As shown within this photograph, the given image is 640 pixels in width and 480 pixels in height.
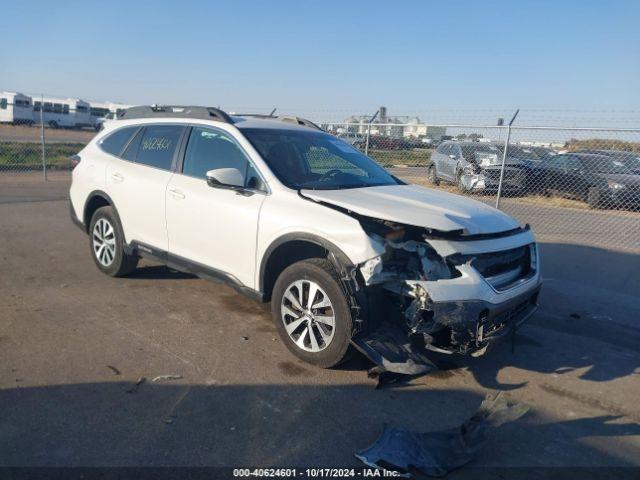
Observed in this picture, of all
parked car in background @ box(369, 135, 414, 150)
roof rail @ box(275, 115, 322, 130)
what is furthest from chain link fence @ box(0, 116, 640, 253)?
roof rail @ box(275, 115, 322, 130)

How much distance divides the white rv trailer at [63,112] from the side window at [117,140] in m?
49.9

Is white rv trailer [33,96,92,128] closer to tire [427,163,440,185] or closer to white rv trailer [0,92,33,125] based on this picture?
white rv trailer [0,92,33,125]

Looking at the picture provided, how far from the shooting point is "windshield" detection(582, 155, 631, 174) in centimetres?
1079

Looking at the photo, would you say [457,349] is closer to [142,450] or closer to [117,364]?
[142,450]

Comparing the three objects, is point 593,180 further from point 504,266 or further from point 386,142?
point 504,266

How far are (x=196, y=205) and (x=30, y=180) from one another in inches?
472

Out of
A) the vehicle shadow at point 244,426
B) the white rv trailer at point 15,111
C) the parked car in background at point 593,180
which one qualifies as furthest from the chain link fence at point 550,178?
the white rv trailer at point 15,111

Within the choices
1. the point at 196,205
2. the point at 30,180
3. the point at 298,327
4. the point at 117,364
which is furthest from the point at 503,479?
the point at 30,180

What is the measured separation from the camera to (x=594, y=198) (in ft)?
38.7

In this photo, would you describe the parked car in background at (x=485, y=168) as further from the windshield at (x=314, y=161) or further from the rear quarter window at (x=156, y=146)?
the rear quarter window at (x=156, y=146)

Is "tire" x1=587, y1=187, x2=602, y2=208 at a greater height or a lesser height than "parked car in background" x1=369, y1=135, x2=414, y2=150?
lesser

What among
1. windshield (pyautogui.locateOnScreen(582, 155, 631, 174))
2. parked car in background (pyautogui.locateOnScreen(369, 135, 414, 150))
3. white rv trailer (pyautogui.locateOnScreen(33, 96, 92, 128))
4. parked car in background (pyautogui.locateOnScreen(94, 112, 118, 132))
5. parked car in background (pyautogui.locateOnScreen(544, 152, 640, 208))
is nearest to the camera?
parked car in background (pyautogui.locateOnScreen(94, 112, 118, 132))

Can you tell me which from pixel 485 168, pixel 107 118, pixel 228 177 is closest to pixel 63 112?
pixel 107 118

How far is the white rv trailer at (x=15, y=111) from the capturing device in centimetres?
4456
